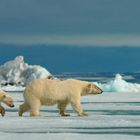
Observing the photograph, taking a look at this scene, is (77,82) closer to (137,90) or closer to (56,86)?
(56,86)

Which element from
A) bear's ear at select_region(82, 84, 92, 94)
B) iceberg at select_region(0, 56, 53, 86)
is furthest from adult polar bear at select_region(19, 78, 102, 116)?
iceberg at select_region(0, 56, 53, 86)

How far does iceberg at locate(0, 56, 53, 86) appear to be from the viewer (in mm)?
62250

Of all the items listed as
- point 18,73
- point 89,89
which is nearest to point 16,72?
point 18,73

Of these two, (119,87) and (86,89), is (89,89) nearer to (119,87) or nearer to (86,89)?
(86,89)

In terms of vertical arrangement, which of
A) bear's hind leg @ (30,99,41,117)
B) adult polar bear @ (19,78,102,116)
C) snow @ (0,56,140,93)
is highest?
snow @ (0,56,140,93)

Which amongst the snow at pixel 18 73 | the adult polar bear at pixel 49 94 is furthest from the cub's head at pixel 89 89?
the snow at pixel 18 73

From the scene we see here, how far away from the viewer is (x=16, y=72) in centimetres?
6481

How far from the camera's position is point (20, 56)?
66938 mm

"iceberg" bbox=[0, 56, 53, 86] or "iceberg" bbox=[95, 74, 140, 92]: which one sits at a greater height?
"iceberg" bbox=[0, 56, 53, 86]

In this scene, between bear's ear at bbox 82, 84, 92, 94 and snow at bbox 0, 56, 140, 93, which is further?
snow at bbox 0, 56, 140, 93

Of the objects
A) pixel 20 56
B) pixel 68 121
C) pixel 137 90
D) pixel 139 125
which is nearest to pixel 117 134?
pixel 139 125

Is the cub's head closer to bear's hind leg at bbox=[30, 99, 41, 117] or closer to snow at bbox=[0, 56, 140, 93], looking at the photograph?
bear's hind leg at bbox=[30, 99, 41, 117]

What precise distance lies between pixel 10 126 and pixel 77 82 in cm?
469

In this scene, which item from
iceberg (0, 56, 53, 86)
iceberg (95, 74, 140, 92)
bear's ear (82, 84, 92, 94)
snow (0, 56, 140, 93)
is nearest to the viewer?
bear's ear (82, 84, 92, 94)
